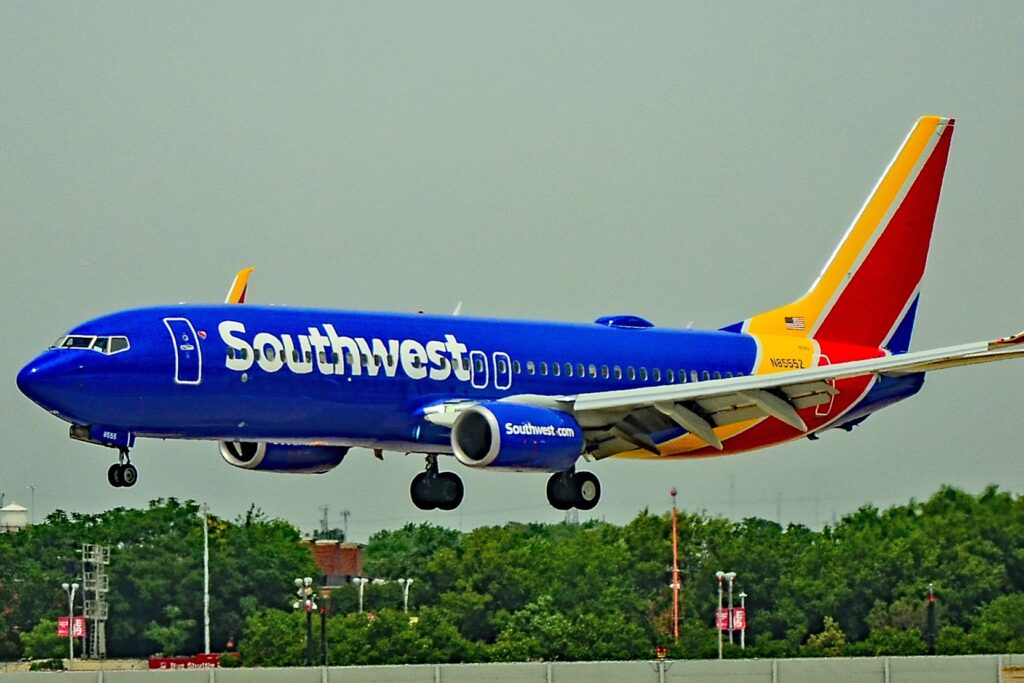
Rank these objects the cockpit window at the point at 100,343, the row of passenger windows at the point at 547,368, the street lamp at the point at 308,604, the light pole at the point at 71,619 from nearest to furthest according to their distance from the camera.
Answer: the cockpit window at the point at 100,343 → the row of passenger windows at the point at 547,368 → the street lamp at the point at 308,604 → the light pole at the point at 71,619

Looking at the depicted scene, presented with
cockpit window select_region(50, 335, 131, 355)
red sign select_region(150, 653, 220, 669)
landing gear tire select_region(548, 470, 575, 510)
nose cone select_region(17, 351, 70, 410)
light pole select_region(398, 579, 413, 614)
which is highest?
cockpit window select_region(50, 335, 131, 355)

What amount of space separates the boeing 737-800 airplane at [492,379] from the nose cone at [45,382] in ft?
0.11

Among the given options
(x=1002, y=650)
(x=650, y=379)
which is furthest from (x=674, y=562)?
(x=650, y=379)

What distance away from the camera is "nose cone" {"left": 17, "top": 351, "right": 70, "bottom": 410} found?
53469 mm

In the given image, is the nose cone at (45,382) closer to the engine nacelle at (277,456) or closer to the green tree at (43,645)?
the engine nacelle at (277,456)

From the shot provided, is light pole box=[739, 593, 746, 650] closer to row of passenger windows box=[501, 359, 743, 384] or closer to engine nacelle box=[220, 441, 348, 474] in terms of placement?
row of passenger windows box=[501, 359, 743, 384]

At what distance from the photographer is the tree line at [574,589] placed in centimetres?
9125

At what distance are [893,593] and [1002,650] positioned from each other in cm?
885

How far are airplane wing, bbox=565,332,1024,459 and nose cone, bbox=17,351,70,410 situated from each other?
497 inches

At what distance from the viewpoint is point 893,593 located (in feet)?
314

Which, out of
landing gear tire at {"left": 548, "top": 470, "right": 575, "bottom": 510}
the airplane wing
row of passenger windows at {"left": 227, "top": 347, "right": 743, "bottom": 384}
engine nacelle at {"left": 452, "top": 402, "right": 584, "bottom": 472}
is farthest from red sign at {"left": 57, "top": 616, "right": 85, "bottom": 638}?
engine nacelle at {"left": 452, "top": 402, "right": 584, "bottom": 472}

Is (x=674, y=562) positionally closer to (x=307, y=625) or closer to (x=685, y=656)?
(x=685, y=656)

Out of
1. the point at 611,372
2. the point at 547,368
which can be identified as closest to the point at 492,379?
the point at 547,368

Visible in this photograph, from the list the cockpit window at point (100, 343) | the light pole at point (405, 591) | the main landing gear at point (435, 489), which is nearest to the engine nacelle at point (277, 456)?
the main landing gear at point (435, 489)
